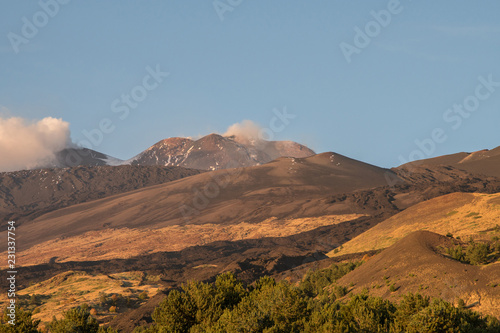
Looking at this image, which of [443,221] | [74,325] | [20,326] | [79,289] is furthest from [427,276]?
[79,289]

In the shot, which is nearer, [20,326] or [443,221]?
[20,326]

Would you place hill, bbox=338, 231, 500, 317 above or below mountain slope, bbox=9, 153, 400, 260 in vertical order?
below

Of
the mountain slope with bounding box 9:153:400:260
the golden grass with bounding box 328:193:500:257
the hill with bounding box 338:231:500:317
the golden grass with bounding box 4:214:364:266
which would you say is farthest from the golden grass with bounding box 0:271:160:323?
the mountain slope with bounding box 9:153:400:260

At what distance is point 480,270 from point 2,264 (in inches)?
4368

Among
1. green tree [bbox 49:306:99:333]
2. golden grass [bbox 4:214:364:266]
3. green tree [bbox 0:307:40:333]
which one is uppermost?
golden grass [bbox 4:214:364:266]

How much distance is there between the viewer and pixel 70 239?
477 feet

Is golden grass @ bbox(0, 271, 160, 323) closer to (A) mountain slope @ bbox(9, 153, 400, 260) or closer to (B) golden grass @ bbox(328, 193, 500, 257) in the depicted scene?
(B) golden grass @ bbox(328, 193, 500, 257)

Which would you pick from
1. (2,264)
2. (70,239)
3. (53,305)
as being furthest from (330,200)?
(53,305)

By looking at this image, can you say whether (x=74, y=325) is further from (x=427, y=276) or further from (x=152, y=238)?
(x=152, y=238)

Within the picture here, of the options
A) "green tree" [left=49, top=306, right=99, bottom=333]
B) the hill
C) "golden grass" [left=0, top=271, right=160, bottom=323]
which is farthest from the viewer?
"golden grass" [left=0, top=271, right=160, bottom=323]

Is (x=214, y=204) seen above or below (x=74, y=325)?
above

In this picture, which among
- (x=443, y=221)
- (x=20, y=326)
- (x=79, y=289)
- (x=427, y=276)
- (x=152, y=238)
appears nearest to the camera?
(x=20, y=326)

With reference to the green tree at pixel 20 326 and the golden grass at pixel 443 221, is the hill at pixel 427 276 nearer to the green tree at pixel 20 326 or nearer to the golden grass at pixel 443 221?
the golden grass at pixel 443 221

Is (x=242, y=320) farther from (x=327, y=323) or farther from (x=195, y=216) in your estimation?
(x=195, y=216)
